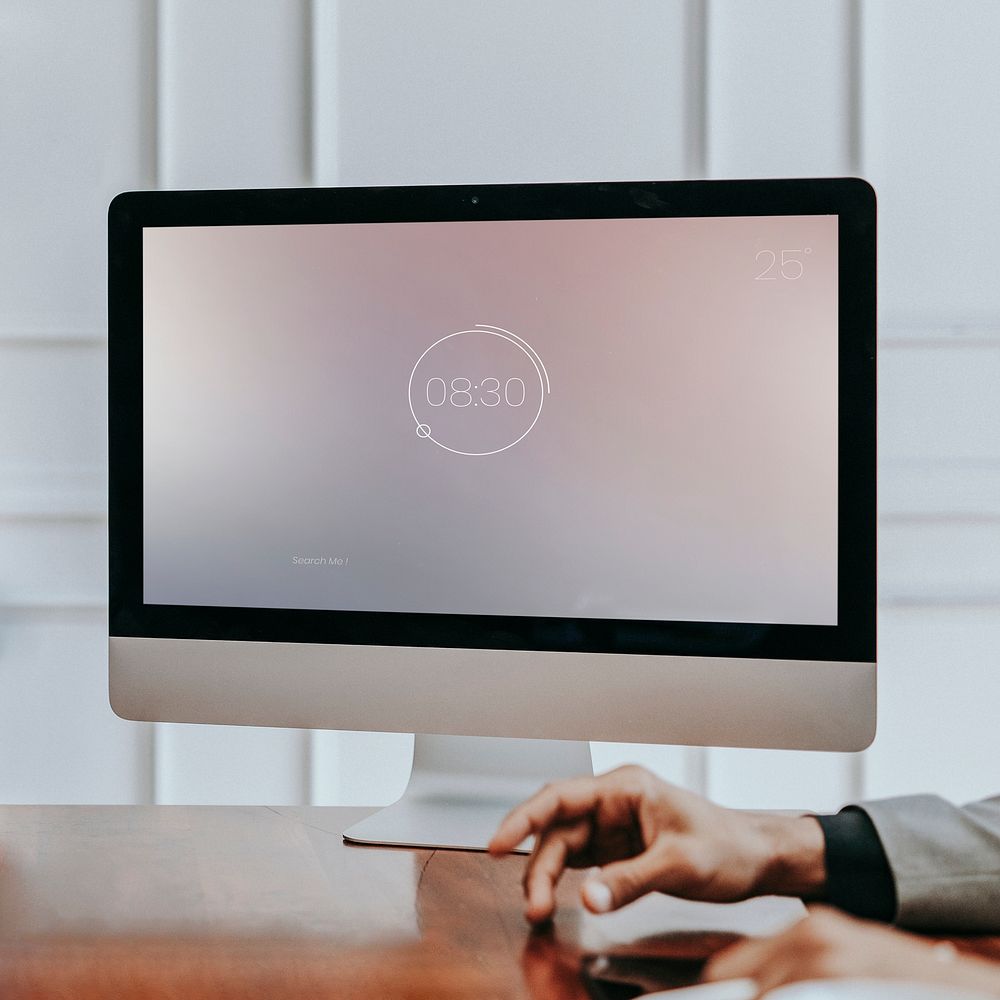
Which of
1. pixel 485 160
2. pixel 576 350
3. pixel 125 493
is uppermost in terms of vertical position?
pixel 485 160

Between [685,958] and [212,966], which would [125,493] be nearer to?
[212,966]

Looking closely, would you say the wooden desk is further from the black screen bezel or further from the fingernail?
the black screen bezel

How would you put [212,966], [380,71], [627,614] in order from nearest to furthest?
[212,966] → [627,614] → [380,71]

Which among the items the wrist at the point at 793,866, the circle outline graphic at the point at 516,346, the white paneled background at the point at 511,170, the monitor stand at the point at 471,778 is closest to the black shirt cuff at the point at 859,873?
the wrist at the point at 793,866

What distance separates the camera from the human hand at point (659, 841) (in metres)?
0.59

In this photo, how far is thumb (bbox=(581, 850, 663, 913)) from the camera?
0.54 metres

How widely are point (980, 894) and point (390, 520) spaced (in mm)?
531

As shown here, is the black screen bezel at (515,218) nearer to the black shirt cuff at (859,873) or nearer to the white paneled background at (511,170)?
the black shirt cuff at (859,873)

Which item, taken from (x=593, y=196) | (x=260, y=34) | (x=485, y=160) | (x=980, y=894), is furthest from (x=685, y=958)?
(x=260, y=34)

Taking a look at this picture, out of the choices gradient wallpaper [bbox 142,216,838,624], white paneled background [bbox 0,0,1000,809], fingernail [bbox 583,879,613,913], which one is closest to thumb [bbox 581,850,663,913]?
fingernail [bbox 583,879,613,913]

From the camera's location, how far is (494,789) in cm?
85

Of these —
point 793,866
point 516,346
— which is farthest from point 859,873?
point 516,346

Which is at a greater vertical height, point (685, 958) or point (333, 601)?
point (333, 601)

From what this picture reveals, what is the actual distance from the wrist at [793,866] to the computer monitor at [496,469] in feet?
0.44
